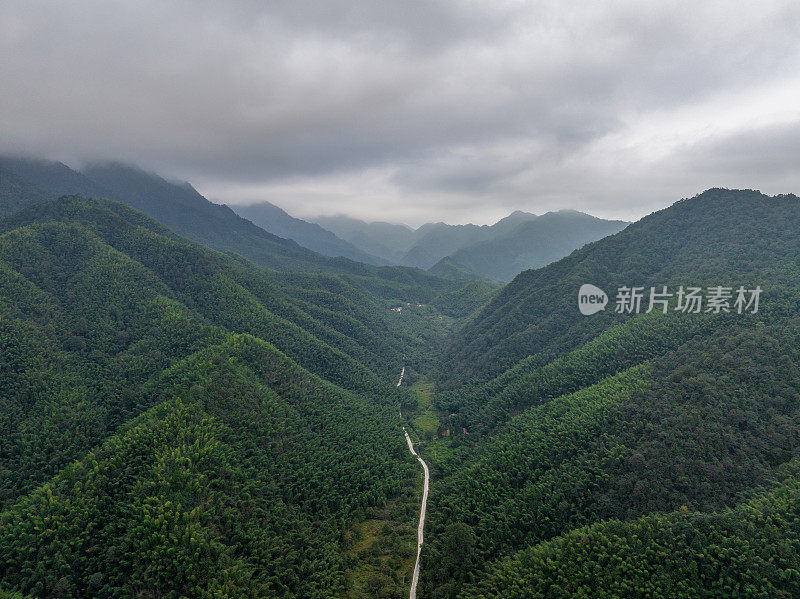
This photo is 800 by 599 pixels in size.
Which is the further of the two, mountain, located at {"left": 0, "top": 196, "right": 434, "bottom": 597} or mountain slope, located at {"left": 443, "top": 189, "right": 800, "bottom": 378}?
mountain slope, located at {"left": 443, "top": 189, "right": 800, "bottom": 378}

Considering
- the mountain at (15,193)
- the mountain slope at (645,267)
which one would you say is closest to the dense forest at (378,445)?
the mountain slope at (645,267)

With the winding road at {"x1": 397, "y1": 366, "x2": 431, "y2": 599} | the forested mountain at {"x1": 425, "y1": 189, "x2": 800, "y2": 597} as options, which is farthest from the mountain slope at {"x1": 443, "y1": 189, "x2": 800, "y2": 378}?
the winding road at {"x1": 397, "y1": 366, "x2": 431, "y2": 599}

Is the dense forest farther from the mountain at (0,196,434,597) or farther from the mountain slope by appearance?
the mountain slope

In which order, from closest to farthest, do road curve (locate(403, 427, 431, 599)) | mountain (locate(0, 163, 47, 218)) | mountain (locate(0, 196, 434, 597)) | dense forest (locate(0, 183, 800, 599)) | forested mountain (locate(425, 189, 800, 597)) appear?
forested mountain (locate(425, 189, 800, 597)) → dense forest (locate(0, 183, 800, 599)) → mountain (locate(0, 196, 434, 597)) → road curve (locate(403, 427, 431, 599)) → mountain (locate(0, 163, 47, 218))

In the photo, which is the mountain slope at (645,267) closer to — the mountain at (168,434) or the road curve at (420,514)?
the road curve at (420,514)

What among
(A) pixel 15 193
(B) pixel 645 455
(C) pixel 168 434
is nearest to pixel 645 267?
(B) pixel 645 455
